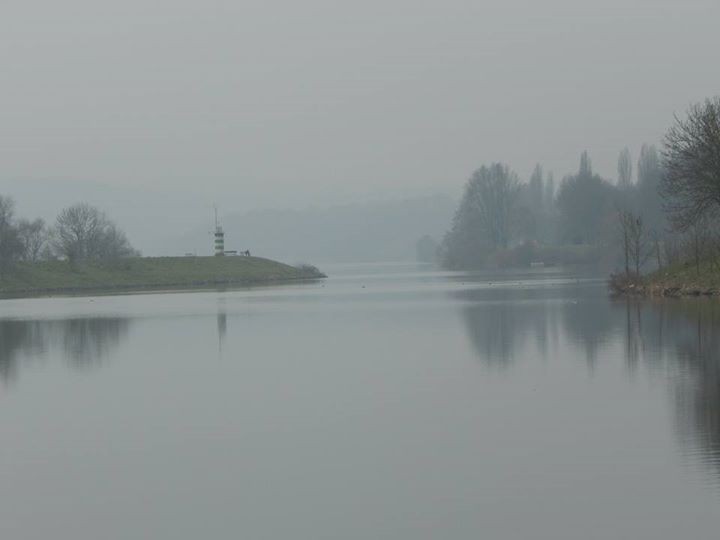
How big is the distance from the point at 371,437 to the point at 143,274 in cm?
9254

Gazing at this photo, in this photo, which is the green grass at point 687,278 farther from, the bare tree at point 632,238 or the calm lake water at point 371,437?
the calm lake water at point 371,437

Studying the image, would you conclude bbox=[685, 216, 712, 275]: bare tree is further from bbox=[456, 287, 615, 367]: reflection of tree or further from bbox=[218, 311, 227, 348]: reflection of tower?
bbox=[218, 311, 227, 348]: reflection of tower

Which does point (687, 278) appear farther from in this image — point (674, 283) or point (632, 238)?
point (632, 238)

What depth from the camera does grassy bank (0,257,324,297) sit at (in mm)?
92625

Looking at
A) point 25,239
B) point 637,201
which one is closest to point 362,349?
point 25,239

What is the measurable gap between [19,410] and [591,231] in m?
118

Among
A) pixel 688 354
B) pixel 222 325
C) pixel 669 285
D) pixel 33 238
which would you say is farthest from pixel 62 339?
pixel 33 238

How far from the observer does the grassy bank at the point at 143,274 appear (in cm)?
9262

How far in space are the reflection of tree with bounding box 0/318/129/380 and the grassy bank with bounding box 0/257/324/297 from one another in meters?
47.0

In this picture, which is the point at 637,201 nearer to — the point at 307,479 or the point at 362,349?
the point at 362,349

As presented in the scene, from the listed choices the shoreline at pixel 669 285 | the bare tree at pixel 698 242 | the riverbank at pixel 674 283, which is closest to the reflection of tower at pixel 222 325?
the shoreline at pixel 669 285

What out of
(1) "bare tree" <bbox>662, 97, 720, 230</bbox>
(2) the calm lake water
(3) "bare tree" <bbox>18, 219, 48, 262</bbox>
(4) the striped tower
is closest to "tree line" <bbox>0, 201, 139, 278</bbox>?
(3) "bare tree" <bbox>18, 219, 48, 262</bbox>

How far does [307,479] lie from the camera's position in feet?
39.9

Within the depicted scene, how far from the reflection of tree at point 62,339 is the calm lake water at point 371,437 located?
25 centimetres
